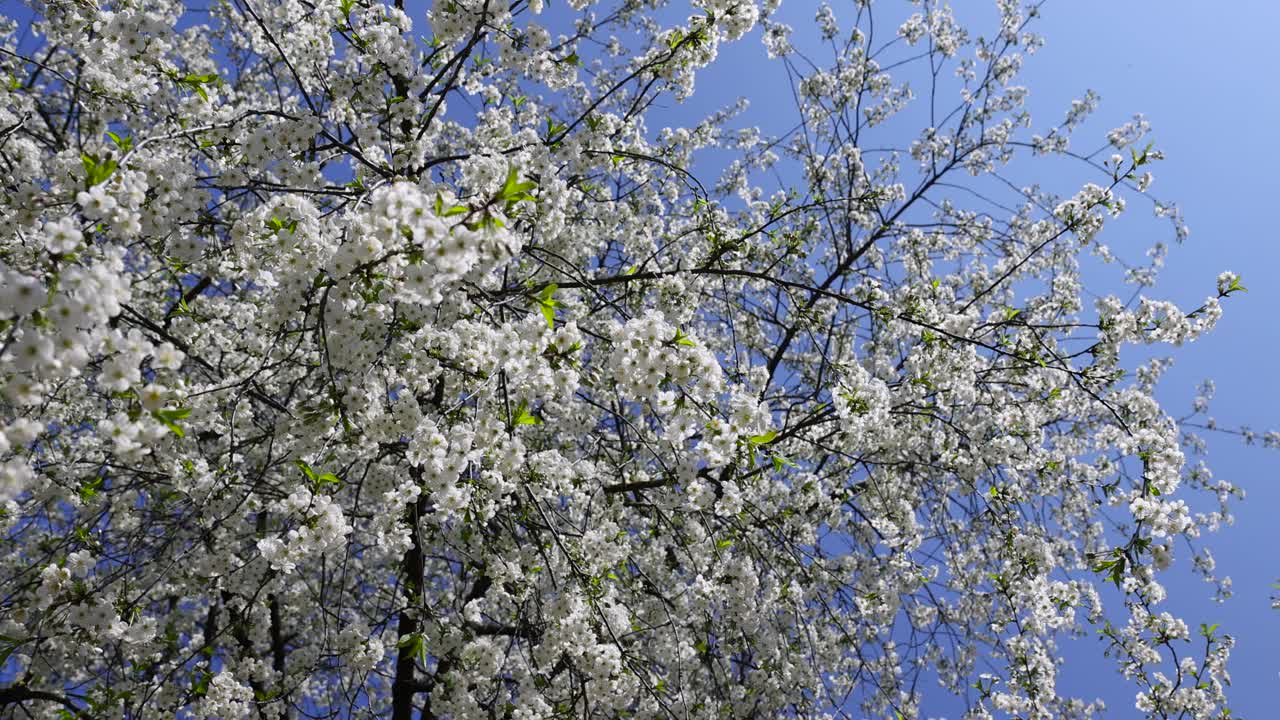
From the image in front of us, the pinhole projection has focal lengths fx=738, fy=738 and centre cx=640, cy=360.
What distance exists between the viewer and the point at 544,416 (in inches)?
253

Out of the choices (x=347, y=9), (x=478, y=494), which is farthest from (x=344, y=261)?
(x=347, y=9)

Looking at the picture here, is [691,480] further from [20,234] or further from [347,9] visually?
[20,234]

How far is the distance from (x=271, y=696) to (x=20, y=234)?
2.99m

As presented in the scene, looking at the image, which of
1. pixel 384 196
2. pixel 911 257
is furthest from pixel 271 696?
pixel 911 257

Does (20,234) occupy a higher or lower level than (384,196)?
higher

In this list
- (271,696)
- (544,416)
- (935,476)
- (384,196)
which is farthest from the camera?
(935,476)

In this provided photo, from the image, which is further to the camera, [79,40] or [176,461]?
[176,461]

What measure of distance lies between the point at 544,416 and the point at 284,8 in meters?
3.54

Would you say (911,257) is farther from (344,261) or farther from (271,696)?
(271,696)

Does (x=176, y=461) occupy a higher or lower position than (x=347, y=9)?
lower

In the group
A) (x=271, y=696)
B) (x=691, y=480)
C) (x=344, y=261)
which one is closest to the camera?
(x=344, y=261)

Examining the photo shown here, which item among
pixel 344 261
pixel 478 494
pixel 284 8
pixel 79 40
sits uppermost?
pixel 284 8

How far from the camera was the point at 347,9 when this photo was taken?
3.86 metres

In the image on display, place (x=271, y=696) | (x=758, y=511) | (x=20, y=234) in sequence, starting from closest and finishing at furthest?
(x=20, y=234) < (x=271, y=696) < (x=758, y=511)
